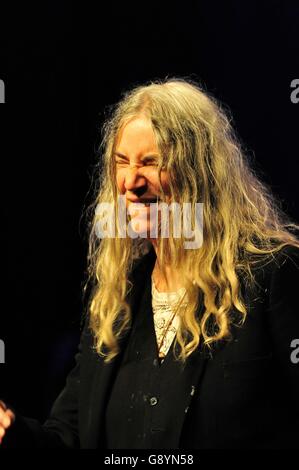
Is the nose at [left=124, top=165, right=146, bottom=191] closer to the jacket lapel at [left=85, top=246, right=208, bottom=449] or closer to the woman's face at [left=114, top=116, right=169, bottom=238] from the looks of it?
the woman's face at [left=114, top=116, right=169, bottom=238]

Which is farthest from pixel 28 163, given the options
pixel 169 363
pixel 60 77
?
pixel 169 363

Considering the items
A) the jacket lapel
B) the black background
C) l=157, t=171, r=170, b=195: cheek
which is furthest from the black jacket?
the black background

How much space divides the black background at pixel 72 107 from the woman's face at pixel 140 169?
73 cm

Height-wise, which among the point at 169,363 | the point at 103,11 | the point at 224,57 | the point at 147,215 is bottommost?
the point at 169,363

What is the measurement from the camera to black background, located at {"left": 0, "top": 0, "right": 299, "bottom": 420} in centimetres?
240

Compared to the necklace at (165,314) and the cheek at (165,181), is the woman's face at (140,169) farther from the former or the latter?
the necklace at (165,314)

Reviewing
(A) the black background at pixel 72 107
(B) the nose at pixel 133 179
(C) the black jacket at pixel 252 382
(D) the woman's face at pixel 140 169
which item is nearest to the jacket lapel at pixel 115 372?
(C) the black jacket at pixel 252 382

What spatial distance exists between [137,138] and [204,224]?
0.26 metres

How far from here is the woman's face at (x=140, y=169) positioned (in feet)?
5.58

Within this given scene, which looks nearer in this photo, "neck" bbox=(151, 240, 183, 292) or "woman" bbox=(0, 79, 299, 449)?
"woman" bbox=(0, 79, 299, 449)

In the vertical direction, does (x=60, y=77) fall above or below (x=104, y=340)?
above

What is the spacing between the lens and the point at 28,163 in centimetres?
257

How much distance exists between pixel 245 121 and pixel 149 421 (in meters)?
1.19

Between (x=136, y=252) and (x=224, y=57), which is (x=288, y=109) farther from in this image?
(x=136, y=252)
